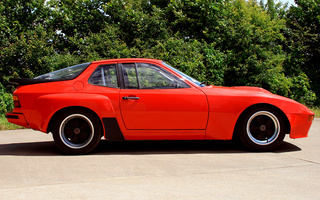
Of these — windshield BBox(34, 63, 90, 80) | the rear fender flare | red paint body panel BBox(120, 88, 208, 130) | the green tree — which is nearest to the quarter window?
red paint body panel BBox(120, 88, 208, 130)

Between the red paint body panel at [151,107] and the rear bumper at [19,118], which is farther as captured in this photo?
the rear bumper at [19,118]

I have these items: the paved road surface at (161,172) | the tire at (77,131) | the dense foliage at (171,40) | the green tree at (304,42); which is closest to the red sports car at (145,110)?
the tire at (77,131)

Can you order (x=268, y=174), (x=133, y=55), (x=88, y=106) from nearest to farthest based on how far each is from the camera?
1. (x=268, y=174)
2. (x=88, y=106)
3. (x=133, y=55)

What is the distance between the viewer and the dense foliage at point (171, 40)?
13133mm

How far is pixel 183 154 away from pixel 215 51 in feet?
28.7

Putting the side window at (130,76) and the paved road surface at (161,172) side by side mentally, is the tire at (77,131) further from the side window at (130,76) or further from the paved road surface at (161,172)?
the side window at (130,76)

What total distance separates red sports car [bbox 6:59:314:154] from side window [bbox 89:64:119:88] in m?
0.02

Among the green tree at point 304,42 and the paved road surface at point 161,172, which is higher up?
the green tree at point 304,42

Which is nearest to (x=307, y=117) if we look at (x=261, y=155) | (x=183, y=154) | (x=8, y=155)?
(x=261, y=155)

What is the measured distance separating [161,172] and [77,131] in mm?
1724

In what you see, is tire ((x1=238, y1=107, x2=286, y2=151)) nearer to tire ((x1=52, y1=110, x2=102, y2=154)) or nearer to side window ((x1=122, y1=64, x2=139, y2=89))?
side window ((x1=122, y1=64, x2=139, y2=89))

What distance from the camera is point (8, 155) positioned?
5.95 metres

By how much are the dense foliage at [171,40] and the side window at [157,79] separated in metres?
6.67

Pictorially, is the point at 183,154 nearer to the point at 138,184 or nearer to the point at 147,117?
the point at 147,117
